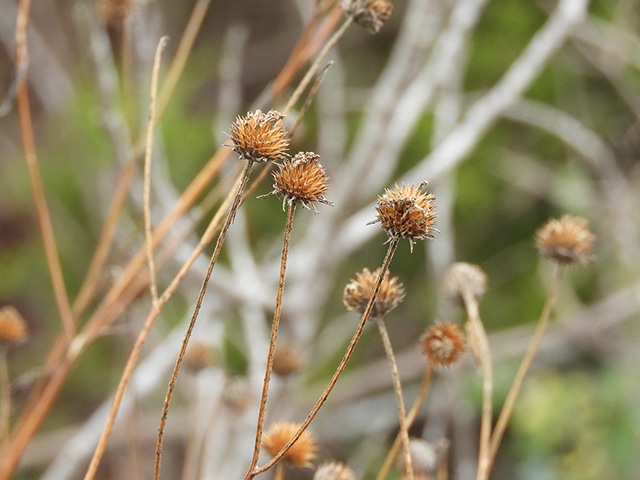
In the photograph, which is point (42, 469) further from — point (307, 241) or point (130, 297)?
point (130, 297)

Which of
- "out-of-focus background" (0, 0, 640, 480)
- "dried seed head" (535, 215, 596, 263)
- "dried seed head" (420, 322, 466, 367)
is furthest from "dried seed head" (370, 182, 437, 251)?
"out-of-focus background" (0, 0, 640, 480)

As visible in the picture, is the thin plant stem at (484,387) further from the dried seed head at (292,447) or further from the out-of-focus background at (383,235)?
the out-of-focus background at (383,235)

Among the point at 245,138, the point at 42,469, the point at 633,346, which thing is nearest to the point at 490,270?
the point at 633,346

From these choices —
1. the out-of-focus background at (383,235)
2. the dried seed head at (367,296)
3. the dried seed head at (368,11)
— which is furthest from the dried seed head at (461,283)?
the out-of-focus background at (383,235)

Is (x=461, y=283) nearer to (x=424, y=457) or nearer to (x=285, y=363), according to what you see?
(x=424, y=457)

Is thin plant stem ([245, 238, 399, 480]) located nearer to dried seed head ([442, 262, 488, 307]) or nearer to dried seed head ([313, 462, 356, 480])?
dried seed head ([313, 462, 356, 480])

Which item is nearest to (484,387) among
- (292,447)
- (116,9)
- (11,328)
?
(292,447)
